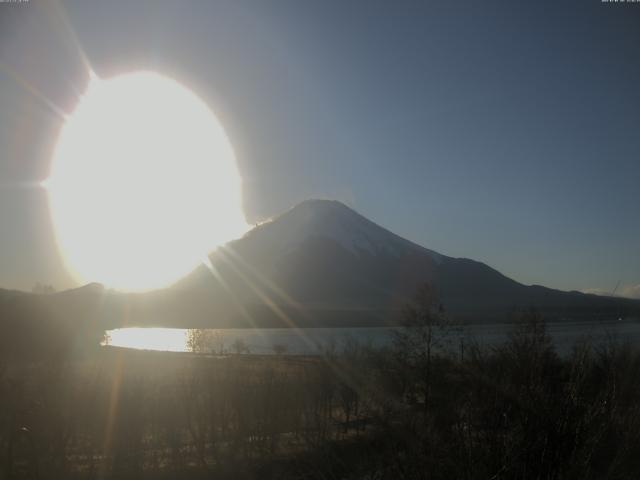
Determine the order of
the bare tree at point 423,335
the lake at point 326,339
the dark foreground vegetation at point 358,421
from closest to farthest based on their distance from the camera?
the dark foreground vegetation at point 358,421
the bare tree at point 423,335
the lake at point 326,339

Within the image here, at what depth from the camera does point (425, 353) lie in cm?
3073

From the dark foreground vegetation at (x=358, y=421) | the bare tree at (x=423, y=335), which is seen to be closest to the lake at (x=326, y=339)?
the bare tree at (x=423, y=335)

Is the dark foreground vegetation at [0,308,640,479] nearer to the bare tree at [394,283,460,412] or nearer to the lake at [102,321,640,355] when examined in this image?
the bare tree at [394,283,460,412]

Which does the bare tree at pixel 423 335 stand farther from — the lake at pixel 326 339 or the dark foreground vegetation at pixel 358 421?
the lake at pixel 326 339

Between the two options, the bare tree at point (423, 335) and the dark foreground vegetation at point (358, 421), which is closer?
the dark foreground vegetation at point (358, 421)

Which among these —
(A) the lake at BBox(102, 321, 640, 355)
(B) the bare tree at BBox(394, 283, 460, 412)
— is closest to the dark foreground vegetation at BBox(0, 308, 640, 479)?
(B) the bare tree at BBox(394, 283, 460, 412)

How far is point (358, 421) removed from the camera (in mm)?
22234

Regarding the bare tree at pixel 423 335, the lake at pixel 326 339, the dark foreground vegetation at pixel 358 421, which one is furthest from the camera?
the lake at pixel 326 339

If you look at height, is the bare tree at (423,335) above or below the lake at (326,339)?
above

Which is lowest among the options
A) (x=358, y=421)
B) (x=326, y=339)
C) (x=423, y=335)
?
(x=358, y=421)

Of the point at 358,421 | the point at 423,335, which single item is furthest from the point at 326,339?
the point at 358,421

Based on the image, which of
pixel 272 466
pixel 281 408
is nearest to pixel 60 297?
pixel 281 408

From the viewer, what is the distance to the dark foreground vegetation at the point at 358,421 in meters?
4.14

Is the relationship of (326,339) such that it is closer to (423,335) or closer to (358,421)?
(423,335)
